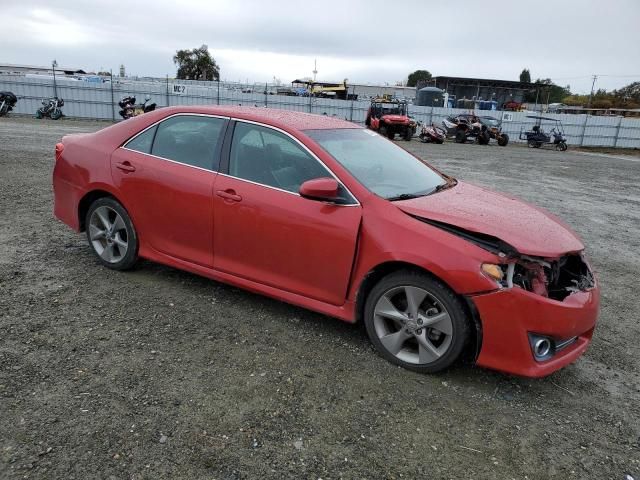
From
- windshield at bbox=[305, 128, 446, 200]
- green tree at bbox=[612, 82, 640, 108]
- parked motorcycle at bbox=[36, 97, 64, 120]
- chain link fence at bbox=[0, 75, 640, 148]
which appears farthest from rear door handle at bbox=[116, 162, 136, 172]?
green tree at bbox=[612, 82, 640, 108]

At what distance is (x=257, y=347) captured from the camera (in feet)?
11.5

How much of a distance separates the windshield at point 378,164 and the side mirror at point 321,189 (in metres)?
0.27

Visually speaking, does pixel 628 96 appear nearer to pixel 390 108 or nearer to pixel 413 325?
pixel 390 108

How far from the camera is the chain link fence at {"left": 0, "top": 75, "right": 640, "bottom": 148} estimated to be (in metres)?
24.7

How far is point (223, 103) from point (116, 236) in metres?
25.0

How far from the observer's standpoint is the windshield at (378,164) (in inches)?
144

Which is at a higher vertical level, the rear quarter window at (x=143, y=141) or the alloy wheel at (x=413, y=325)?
the rear quarter window at (x=143, y=141)

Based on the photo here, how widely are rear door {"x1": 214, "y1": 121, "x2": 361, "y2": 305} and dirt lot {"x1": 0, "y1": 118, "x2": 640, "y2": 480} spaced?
0.42m

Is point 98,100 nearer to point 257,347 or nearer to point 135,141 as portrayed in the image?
point 135,141

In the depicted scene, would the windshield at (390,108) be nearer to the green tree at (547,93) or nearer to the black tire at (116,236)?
the black tire at (116,236)

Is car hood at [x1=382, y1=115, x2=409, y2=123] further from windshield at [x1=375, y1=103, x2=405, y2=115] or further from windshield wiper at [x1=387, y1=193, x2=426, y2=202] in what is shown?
windshield wiper at [x1=387, y1=193, x2=426, y2=202]

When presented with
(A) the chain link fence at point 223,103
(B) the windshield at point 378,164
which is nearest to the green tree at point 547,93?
(A) the chain link fence at point 223,103

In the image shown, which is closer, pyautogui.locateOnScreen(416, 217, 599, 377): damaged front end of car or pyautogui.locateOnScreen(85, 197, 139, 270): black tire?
pyautogui.locateOnScreen(416, 217, 599, 377): damaged front end of car

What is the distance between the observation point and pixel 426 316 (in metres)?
3.20
